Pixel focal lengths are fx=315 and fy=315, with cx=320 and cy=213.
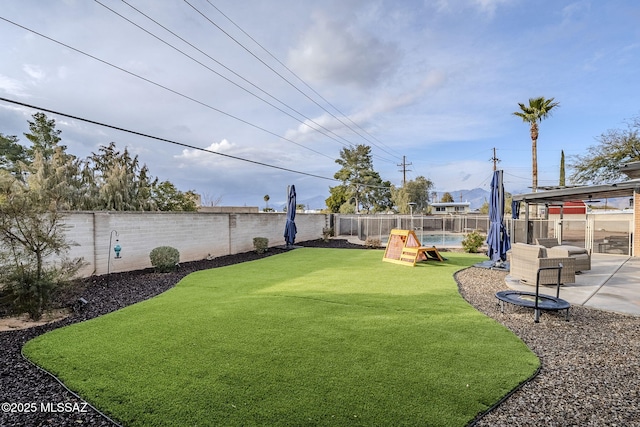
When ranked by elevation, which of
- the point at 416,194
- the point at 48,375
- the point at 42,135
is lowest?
the point at 48,375

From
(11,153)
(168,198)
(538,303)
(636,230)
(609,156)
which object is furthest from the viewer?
(11,153)

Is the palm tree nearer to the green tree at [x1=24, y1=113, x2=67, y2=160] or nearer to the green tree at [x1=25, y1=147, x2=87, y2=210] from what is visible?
the green tree at [x1=25, y1=147, x2=87, y2=210]

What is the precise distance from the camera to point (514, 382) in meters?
2.94

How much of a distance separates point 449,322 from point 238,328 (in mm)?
3027

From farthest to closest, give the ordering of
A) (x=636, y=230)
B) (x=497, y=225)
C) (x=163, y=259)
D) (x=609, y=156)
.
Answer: (x=609, y=156) < (x=636, y=230) < (x=497, y=225) < (x=163, y=259)

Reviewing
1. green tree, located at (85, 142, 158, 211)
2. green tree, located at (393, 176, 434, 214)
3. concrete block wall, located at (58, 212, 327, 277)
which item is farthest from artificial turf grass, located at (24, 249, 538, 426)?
green tree, located at (393, 176, 434, 214)

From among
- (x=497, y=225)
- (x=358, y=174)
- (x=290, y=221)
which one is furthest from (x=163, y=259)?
(x=358, y=174)

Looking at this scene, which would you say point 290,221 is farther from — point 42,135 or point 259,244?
point 42,135

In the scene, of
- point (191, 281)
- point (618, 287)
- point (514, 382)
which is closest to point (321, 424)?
point (514, 382)

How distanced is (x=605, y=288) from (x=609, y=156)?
14913 millimetres

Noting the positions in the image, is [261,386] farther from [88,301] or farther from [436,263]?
[436,263]

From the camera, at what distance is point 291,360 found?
333cm

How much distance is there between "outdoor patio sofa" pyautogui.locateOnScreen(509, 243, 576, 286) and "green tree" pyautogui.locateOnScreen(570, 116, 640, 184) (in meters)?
13.8

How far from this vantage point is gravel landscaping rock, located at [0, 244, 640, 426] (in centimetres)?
246
